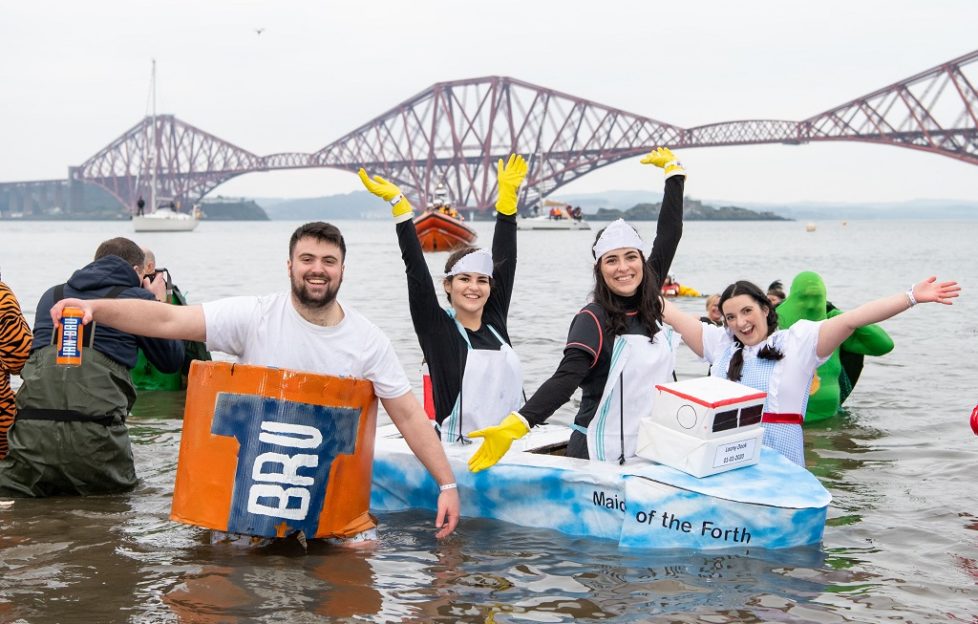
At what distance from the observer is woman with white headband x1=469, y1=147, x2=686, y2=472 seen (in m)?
4.11

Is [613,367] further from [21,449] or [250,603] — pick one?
[21,449]

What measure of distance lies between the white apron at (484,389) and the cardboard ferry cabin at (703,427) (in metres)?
0.73

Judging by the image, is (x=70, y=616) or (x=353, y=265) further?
(x=353, y=265)

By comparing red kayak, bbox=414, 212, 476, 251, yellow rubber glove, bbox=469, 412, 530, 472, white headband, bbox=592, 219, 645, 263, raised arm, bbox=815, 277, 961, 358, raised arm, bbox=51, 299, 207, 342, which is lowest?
yellow rubber glove, bbox=469, 412, 530, 472

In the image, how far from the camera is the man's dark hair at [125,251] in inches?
197

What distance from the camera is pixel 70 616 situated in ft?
11.7

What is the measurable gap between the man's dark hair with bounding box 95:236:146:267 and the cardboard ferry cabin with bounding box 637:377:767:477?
2.62 meters

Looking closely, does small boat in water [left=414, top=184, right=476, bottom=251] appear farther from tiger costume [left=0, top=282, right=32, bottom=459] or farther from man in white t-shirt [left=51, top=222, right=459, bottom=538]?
man in white t-shirt [left=51, top=222, right=459, bottom=538]

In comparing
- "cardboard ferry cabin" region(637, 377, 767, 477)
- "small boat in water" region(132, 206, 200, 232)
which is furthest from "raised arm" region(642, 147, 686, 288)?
"small boat in water" region(132, 206, 200, 232)

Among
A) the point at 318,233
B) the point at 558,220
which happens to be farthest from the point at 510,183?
the point at 558,220

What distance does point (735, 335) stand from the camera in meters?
4.82

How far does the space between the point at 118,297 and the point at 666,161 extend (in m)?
2.74

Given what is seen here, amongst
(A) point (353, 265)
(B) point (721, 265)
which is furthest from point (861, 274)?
(A) point (353, 265)

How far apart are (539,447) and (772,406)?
1120 millimetres
